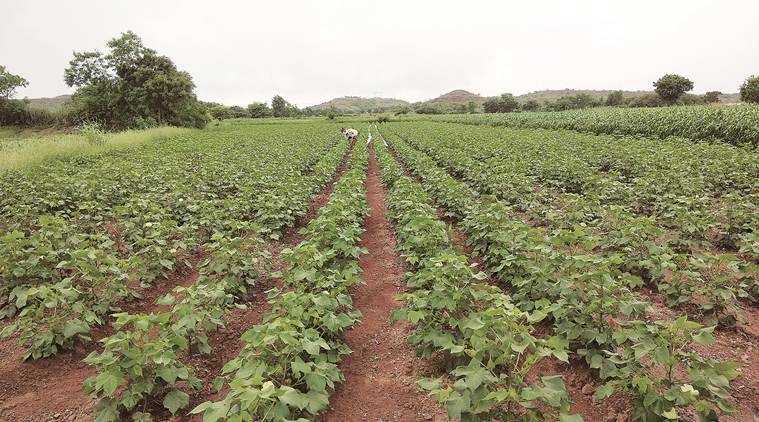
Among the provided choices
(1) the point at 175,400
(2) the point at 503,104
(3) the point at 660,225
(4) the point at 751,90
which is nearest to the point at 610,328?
(1) the point at 175,400

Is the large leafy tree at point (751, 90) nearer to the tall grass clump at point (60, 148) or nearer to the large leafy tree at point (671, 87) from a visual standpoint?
the large leafy tree at point (671, 87)

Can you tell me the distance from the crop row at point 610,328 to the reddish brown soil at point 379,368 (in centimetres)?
143

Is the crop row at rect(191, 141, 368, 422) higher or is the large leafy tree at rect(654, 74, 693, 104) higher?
the large leafy tree at rect(654, 74, 693, 104)

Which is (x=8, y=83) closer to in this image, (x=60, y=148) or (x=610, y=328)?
(x=60, y=148)

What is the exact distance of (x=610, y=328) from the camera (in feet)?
12.1

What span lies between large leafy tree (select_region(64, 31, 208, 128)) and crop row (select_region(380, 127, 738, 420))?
45723 mm

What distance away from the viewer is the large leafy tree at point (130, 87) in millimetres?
42906

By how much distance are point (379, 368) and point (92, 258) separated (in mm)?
3551

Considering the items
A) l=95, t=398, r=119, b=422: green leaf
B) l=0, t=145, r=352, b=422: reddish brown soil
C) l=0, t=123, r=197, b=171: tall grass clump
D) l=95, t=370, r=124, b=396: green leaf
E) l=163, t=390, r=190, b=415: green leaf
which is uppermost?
l=0, t=123, r=197, b=171: tall grass clump

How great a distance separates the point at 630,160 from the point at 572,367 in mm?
11166

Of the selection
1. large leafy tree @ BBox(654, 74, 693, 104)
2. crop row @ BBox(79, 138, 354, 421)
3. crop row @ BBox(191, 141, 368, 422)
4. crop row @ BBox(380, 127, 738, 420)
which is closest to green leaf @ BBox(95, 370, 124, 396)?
crop row @ BBox(79, 138, 354, 421)

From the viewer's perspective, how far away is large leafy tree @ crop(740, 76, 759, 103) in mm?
47259

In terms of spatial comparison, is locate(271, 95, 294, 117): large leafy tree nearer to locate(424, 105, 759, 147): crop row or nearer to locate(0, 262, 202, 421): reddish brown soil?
locate(424, 105, 759, 147): crop row

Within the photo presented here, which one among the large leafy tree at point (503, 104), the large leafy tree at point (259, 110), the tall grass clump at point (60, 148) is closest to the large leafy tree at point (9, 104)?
the tall grass clump at point (60, 148)
